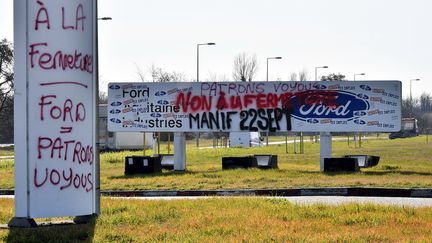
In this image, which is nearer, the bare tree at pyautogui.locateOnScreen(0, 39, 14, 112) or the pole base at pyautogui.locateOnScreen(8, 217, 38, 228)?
the pole base at pyautogui.locateOnScreen(8, 217, 38, 228)

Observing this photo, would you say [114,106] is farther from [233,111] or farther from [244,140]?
[244,140]

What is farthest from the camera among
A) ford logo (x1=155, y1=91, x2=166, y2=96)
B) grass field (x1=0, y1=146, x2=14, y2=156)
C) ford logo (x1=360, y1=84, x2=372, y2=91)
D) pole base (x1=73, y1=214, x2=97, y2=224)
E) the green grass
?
grass field (x1=0, y1=146, x2=14, y2=156)

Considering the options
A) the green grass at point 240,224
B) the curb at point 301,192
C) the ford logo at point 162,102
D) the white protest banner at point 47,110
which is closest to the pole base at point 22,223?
the white protest banner at point 47,110

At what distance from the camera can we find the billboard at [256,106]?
26.8 m

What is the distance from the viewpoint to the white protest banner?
1041 cm

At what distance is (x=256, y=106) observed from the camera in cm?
2736

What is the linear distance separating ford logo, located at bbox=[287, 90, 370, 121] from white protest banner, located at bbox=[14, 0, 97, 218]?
17.0 meters

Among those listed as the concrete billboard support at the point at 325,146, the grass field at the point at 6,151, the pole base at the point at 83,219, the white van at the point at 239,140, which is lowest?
the grass field at the point at 6,151

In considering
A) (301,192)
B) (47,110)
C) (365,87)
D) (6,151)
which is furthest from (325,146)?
(6,151)

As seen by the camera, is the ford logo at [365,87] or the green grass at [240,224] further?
the ford logo at [365,87]

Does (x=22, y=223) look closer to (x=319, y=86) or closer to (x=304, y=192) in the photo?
(x=304, y=192)

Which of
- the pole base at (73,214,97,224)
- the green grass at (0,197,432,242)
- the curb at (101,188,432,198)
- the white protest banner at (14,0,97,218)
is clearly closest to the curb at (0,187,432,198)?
the curb at (101,188,432,198)

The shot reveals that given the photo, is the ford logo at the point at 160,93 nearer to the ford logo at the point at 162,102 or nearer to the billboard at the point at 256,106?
the billboard at the point at 256,106

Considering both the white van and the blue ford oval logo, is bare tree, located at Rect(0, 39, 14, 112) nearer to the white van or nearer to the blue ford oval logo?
the white van
